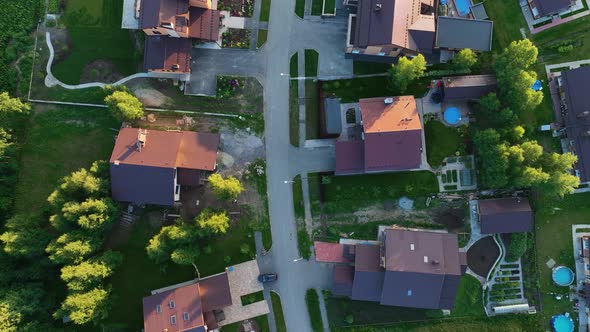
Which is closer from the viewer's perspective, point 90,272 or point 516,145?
point 90,272

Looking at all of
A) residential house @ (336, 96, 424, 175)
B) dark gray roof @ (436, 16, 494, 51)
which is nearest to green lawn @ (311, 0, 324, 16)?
residential house @ (336, 96, 424, 175)

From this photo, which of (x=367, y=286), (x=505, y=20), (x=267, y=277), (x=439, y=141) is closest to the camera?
(x=367, y=286)

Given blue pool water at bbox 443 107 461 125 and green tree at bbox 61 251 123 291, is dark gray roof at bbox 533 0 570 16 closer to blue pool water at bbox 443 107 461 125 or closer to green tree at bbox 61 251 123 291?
blue pool water at bbox 443 107 461 125

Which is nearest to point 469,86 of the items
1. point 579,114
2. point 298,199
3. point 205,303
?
point 579,114

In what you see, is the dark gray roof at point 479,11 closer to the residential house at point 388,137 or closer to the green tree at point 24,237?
the residential house at point 388,137

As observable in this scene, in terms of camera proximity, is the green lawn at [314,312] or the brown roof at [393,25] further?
the green lawn at [314,312]

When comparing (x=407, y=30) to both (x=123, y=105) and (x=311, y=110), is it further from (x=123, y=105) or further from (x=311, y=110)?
(x=123, y=105)

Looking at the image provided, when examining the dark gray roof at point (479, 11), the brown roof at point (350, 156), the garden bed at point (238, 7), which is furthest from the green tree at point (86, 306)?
the dark gray roof at point (479, 11)
